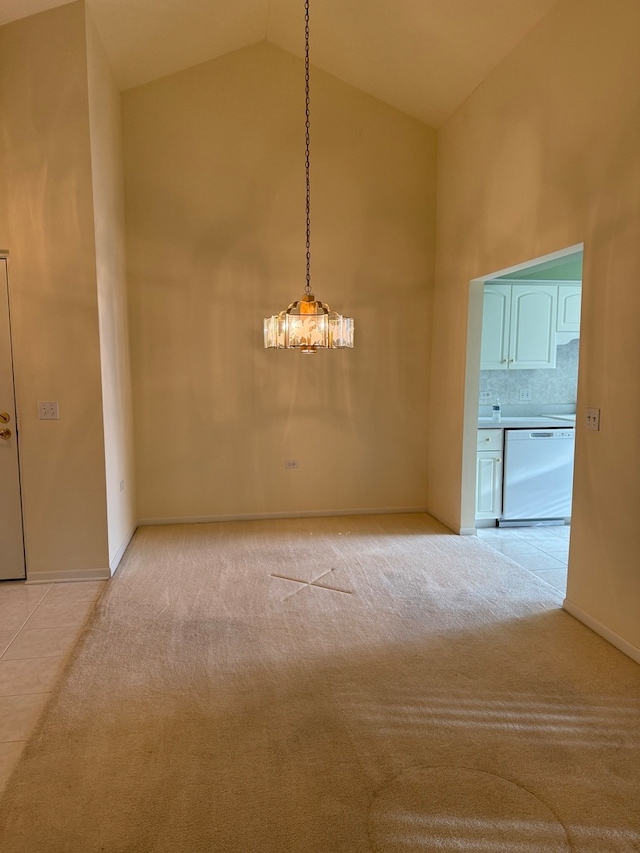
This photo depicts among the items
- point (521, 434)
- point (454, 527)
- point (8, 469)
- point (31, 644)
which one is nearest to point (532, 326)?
point (521, 434)

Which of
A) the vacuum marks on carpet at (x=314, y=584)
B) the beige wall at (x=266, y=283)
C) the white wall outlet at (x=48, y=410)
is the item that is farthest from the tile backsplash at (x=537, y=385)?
the white wall outlet at (x=48, y=410)

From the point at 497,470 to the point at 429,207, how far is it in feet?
8.09

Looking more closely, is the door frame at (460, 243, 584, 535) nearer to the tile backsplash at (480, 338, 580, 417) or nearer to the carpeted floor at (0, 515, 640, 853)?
the carpeted floor at (0, 515, 640, 853)

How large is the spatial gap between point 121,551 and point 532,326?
4070 millimetres

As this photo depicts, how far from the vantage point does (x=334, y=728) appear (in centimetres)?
227

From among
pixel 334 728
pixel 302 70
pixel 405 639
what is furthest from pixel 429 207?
pixel 334 728

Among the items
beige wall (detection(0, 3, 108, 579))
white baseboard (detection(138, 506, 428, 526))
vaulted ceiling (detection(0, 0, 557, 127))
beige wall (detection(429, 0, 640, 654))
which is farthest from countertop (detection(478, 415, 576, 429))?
beige wall (detection(0, 3, 108, 579))

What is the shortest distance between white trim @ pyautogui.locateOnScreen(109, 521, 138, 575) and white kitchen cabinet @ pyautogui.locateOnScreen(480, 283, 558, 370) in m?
3.44

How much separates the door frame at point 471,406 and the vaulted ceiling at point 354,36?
61.3 inches

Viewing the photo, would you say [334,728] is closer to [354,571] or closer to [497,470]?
[354,571]

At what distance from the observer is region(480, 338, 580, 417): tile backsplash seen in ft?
18.8

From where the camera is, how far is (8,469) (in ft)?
12.1

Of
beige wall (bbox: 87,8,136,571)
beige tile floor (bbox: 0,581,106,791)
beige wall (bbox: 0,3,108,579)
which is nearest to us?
beige tile floor (bbox: 0,581,106,791)

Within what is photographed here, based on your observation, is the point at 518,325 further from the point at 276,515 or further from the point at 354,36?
the point at 276,515
